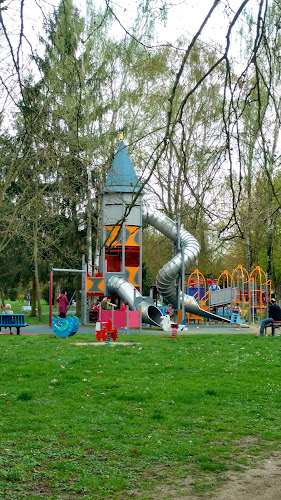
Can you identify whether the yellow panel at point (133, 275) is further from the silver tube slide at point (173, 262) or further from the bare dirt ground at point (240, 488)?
the bare dirt ground at point (240, 488)

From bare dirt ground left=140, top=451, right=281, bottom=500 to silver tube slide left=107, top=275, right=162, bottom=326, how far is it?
18.5 m

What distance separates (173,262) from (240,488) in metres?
22.0

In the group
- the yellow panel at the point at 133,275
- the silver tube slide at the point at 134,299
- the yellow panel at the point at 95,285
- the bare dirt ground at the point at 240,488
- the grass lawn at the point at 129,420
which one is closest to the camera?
the bare dirt ground at the point at 240,488

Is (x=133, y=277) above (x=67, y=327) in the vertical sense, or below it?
above

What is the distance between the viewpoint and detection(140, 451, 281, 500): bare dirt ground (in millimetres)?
5340

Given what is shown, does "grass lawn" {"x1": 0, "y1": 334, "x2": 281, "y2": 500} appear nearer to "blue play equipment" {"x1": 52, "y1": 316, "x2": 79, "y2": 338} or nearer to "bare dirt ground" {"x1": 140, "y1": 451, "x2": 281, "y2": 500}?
"bare dirt ground" {"x1": 140, "y1": 451, "x2": 281, "y2": 500}

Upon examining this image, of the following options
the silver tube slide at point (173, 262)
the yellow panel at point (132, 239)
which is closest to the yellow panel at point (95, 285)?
the yellow panel at point (132, 239)

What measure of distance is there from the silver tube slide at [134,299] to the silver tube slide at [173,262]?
1.96 meters

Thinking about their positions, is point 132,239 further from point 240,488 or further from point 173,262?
point 240,488

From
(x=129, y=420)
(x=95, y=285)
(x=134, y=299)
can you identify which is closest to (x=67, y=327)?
(x=134, y=299)

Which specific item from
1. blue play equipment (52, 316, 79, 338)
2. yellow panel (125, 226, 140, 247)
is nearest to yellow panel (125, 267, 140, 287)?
yellow panel (125, 226, 140, 247)

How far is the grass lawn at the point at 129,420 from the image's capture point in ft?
19.2

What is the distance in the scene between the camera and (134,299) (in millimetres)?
25312

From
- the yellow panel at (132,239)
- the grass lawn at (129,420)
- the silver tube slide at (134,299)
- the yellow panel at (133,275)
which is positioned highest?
the yellow panel at (132,239)
